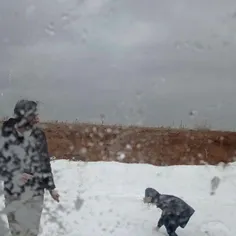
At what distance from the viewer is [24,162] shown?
5.93m

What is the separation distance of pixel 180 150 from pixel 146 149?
140 cm

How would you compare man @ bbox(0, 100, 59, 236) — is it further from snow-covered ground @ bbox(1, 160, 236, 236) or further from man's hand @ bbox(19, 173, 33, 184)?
snow-covered ground @ bbox(1, 160, 236, 236)

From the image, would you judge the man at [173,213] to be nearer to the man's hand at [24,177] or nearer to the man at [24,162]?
the man at [24,162]

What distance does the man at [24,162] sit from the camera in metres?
5.88

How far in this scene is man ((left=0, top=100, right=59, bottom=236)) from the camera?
231 inches

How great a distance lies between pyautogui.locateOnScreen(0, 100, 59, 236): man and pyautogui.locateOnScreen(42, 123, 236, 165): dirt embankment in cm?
1540

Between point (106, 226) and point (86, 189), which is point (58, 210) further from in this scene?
point (86, 189)

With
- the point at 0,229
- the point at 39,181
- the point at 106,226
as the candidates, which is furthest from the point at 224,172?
the point at 39,181

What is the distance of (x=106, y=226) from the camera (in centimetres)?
884

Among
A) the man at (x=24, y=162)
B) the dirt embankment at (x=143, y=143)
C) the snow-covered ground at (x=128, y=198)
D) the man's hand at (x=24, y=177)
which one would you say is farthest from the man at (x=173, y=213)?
the dirt embankment at (x=143, y=143)

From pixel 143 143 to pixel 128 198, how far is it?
36.2 feet

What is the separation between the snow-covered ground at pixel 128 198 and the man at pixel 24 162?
188 centimetres

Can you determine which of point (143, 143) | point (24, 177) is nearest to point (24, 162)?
point (24, 177)

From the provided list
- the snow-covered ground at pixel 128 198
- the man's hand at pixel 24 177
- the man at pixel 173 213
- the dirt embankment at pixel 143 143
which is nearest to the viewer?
the man's hand at pixel 24 177
